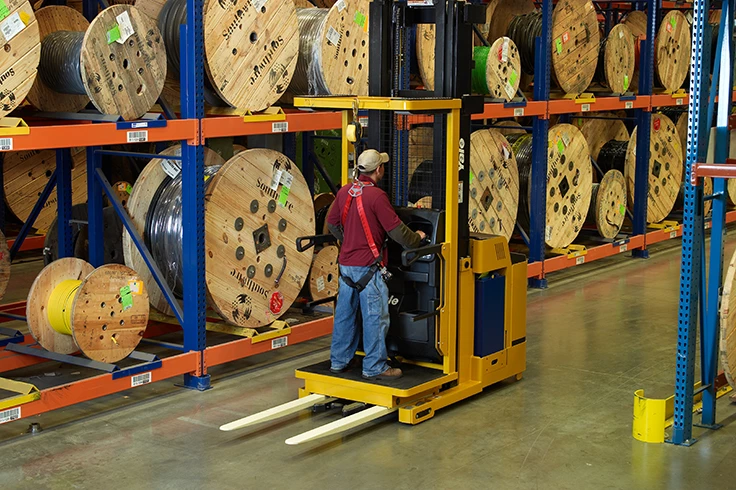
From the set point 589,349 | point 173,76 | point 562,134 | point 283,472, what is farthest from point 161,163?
point 562,134

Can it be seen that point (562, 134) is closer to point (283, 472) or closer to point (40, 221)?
point (40, 221)

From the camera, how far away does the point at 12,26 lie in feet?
19.3

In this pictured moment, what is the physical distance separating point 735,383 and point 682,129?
8761 mm

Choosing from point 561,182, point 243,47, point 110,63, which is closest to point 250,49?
point 243,47

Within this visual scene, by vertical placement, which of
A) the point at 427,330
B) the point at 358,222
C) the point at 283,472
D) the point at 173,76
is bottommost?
the point at 283,472

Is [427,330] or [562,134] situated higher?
[562,134]

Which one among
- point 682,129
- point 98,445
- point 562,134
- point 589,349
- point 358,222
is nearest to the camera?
point 98,445

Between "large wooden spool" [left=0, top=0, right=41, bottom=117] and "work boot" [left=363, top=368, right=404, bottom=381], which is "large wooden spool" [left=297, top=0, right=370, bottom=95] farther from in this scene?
"large wooden spool" [left=0, top=0, right=41, bottom=117]

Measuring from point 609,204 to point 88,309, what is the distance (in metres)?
7.58

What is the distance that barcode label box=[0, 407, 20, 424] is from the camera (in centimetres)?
600

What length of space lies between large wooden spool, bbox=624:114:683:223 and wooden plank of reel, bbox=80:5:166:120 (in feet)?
24.9

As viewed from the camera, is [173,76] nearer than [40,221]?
Yes

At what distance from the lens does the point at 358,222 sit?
6.68 meters

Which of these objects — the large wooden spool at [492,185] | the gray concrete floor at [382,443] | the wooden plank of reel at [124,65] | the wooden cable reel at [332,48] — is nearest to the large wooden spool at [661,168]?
the large wooden spool at [492,185]
